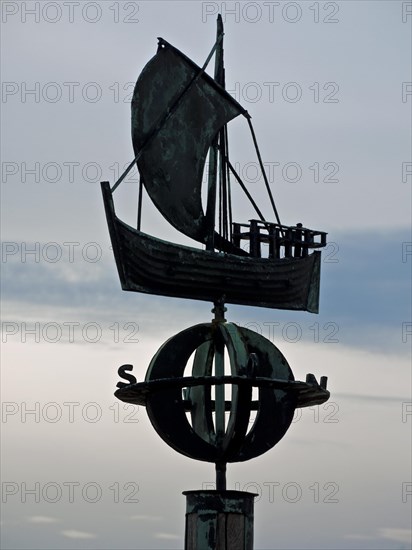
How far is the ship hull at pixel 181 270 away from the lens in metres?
16.5

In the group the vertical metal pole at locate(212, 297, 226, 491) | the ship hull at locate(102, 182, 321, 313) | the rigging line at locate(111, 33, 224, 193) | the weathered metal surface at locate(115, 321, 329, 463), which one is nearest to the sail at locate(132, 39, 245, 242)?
the rigging line at locate(111, 33, 224, 193)

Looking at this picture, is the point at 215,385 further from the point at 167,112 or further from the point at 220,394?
the point at 167,112

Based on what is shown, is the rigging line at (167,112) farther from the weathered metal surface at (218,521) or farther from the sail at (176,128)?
the weathered metal surface at (218,521)

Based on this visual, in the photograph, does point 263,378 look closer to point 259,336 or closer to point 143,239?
point 259,336

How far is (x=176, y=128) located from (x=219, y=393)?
3676 mm

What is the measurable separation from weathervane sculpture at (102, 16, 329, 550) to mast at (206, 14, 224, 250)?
1 cm

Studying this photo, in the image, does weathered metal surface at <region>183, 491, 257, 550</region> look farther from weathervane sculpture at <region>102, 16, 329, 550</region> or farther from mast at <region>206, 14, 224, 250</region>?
mast at <region>206, 14, 224, 250</region>

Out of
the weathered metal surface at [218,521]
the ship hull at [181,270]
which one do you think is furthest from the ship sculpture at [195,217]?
the weathered metal surface at [218,521]

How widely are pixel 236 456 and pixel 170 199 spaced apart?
3652mm

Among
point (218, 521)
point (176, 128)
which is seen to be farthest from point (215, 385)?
point (176, 128)

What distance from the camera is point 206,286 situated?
1669 cm

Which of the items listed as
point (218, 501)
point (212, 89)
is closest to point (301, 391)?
point (218, 501)

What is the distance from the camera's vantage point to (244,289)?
668 inches

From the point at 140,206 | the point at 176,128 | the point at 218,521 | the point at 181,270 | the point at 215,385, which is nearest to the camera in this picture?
the point at 218,521
